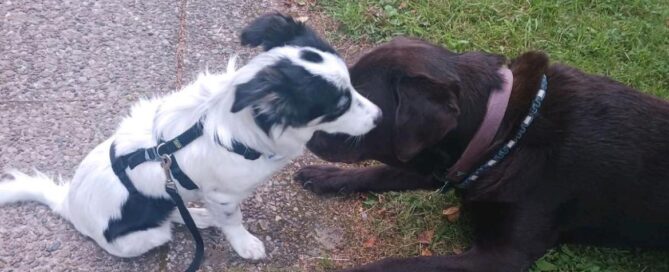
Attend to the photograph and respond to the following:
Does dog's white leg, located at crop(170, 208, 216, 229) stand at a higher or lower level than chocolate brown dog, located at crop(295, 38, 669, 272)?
lower

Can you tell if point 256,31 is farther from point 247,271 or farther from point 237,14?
point 237,14

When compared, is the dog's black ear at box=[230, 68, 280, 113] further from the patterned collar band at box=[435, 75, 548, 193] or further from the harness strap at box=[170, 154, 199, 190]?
the patterned collar band at box=[435, 75, 548, 193]

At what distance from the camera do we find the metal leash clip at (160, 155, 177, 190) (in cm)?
271

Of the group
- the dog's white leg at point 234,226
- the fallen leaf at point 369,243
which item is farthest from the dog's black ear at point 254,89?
the fallen leaf at point 369,243

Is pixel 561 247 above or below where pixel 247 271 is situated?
above

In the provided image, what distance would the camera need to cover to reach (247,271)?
3.29 meters

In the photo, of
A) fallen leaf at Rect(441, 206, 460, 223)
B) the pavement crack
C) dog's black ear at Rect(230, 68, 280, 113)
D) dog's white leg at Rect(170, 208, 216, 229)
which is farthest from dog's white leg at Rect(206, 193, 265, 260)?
the pavement crack

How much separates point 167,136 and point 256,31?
0.57 m

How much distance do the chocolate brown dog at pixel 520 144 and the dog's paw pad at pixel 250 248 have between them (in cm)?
59

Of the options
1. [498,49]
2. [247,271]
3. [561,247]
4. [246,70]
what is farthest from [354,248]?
[498,49]

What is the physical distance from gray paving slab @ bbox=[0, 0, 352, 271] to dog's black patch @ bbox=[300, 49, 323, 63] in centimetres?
123

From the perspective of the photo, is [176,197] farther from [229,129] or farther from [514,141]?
[514,141]

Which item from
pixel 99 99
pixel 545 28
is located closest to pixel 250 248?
pixel 99 99

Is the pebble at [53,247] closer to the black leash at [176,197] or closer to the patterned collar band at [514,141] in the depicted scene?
the black leash at [176,197]
